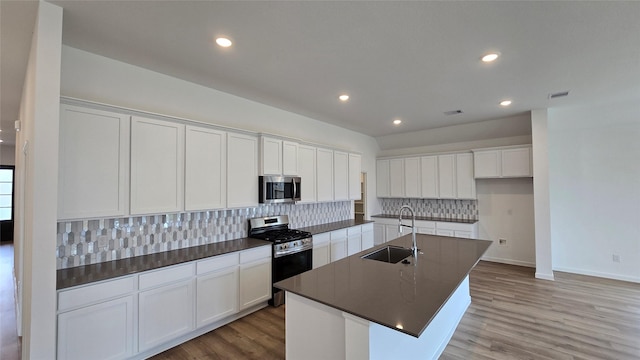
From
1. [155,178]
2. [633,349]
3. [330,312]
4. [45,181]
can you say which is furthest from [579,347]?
[45,181]

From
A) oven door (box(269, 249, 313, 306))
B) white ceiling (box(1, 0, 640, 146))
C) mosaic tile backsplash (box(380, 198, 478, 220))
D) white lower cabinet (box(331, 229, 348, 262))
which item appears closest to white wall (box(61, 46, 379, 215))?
white ceiling (box(1, 0, 640, 146))

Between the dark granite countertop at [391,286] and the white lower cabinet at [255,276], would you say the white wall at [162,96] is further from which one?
the dark granite countertop at [391,286]

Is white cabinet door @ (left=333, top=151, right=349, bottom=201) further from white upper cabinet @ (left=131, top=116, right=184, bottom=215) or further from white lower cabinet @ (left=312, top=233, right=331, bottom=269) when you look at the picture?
white upper cabinet @ (left=131, top=116, right=184, bottom=215)

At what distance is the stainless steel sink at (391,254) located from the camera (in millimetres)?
2997

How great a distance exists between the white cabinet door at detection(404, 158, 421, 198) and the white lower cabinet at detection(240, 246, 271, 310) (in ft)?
13.1

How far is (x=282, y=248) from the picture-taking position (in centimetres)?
356

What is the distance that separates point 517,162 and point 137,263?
239 inches

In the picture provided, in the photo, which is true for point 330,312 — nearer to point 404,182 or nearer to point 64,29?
point 64,29

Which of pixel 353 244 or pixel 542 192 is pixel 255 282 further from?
pixel 542 192

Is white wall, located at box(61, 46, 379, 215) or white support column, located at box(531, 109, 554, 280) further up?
white wall, located at box(61, 46, 379, 215)

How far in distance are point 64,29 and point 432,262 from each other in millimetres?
3716

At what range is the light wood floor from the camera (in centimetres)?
257

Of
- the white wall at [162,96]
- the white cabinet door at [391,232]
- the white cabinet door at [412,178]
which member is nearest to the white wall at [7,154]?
the white wall at [162,96]

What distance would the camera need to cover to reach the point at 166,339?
255cm
